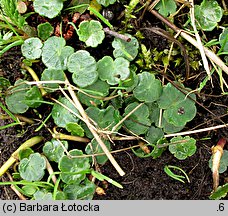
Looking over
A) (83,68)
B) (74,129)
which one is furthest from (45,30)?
(74,129)

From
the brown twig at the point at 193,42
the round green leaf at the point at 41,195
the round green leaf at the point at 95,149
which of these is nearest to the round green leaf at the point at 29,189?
the round green leaf at the point at 41,195

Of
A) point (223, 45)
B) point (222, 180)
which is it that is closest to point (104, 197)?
point (222, 180)

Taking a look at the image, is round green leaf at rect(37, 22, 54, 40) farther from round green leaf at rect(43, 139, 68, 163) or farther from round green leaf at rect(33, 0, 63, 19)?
round green leaf at rect(43, 139, 68, 163)

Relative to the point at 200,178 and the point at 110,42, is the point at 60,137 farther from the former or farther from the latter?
the point at 200,178

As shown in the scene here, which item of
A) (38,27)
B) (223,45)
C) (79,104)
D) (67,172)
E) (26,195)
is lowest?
(26,195)

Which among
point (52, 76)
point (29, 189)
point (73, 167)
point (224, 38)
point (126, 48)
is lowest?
point (29, 189)

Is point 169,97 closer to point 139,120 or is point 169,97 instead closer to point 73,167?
point 139,120
